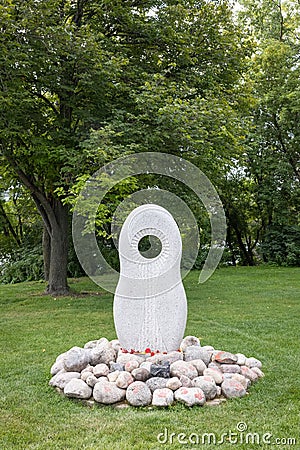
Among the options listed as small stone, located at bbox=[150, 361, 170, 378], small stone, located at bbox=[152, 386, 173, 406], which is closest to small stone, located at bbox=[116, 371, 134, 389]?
small stone, located at bbox=[150, 361, 170, 378]

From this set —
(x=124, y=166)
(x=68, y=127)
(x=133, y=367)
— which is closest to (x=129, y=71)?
(x=68, y=127)

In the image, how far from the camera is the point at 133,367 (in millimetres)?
5320

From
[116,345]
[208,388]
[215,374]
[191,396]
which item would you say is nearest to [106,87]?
[116,345]

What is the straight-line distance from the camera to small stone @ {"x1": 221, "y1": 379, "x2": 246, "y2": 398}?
4.91 m

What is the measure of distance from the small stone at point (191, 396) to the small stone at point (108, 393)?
0.56m

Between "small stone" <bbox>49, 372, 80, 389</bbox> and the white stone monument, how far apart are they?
3.11 ft

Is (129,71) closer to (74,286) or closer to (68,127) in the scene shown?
(68,127)

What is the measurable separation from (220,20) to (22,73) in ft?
18.9

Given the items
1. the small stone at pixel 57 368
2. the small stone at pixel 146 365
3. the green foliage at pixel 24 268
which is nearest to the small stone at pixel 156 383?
the small stone at pixel 146 365

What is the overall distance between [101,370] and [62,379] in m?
0.42

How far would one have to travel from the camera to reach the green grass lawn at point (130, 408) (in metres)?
4.03

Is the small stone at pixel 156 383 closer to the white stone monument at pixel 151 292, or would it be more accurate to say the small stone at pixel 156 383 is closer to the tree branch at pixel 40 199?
the white stone monument at pixel 151 292

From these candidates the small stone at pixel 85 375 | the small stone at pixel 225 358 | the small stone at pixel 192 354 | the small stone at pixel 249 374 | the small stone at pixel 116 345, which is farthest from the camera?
the small stone at pixel 116 345

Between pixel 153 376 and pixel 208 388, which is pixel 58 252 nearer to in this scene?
pixel 153 376
